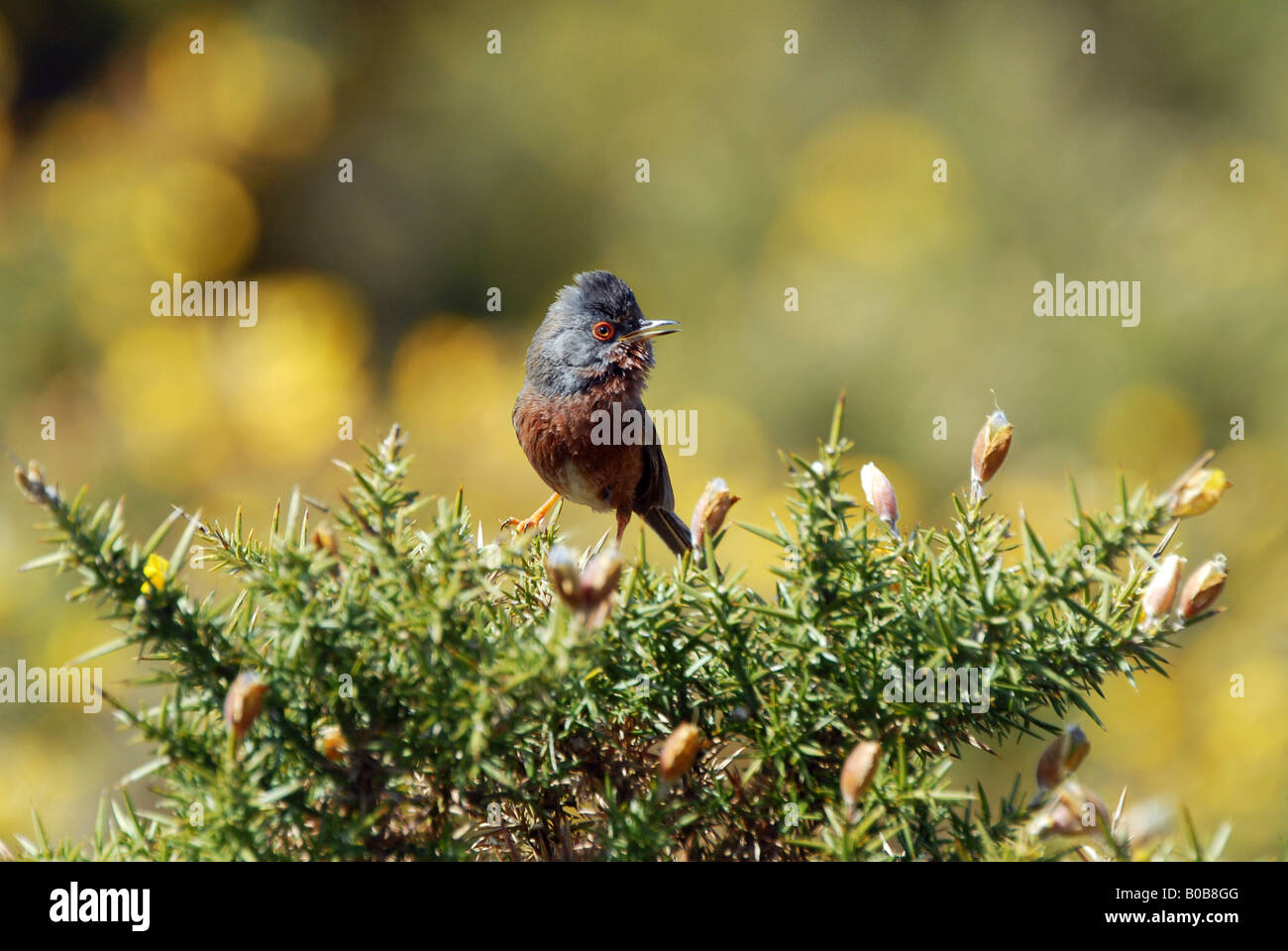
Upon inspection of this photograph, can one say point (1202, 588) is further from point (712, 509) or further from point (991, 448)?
point (712, 509)

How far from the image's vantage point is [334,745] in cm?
131

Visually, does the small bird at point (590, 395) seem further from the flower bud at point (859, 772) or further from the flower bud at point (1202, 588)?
the flower bud at point (859, 772)

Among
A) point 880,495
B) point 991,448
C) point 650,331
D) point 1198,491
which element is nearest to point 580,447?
point 650,331

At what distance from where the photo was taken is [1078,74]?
966 centimetres

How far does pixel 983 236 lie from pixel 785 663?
27.0 ft

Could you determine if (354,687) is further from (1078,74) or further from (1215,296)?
(1078,74)

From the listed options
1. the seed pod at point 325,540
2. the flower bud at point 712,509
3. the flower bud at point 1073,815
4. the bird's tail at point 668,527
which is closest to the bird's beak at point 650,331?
the bird's tail at point 668,527

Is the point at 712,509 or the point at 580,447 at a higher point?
the point at 580,447

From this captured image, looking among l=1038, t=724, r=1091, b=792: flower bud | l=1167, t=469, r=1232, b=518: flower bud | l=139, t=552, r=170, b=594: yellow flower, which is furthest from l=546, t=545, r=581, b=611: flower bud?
l=1167, t=469, r=1232, b=518: flower bud

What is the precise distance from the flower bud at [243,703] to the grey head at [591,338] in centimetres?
284

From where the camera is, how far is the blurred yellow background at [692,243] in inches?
291

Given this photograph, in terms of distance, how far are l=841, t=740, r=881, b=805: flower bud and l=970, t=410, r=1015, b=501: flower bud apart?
0.60 metres

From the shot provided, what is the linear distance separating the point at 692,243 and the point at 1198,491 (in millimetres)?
8318

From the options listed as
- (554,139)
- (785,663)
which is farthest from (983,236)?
(785,663)
